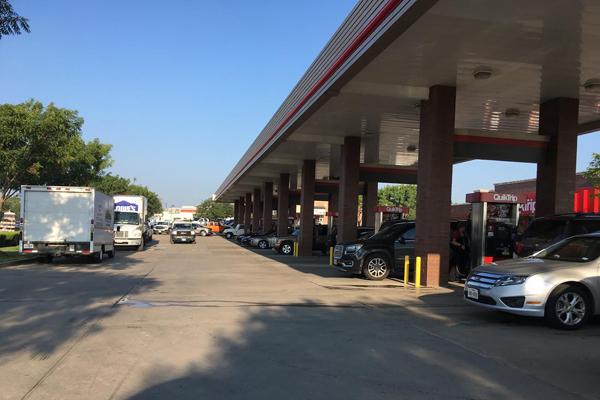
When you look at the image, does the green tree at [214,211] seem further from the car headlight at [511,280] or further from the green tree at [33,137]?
the car headlight at [511,280]

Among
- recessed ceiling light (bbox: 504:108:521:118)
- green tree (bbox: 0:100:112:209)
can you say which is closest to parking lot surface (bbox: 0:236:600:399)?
recessed ceiling light (bbox: 504:108:521:118)

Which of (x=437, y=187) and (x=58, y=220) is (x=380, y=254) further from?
(x=58, y=220)

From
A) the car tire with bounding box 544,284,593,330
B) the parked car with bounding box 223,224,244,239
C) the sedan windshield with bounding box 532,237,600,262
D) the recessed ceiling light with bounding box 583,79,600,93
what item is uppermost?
the recessed ceiling light with bounding box 583,79,600,93

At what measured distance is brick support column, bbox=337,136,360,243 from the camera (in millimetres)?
23578

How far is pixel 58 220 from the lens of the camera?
19203 mm

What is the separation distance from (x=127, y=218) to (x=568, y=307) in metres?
26.4

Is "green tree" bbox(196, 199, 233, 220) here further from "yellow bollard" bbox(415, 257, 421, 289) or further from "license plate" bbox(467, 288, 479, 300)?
"license plate" bbox(467, 288, 479, 300)

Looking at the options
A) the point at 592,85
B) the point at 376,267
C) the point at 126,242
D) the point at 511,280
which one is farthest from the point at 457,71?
the point at 126,242

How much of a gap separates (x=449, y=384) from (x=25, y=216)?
689 inches

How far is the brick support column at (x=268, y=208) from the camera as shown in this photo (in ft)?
146

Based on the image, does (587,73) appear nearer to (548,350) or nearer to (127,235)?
(548,350)

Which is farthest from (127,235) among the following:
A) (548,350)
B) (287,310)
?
(548,350)

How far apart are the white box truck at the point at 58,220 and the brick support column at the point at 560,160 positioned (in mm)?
15154

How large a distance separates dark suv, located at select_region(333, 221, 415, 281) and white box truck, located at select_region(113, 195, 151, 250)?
1697 cm
